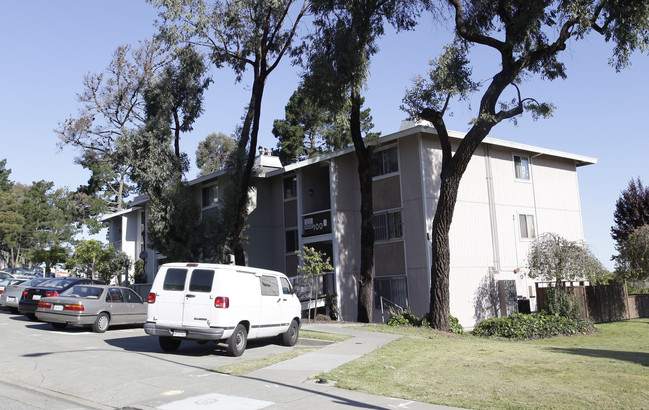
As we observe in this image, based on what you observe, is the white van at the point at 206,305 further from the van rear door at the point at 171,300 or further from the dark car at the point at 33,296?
the dark car at the point at 33,296

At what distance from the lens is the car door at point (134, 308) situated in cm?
1730

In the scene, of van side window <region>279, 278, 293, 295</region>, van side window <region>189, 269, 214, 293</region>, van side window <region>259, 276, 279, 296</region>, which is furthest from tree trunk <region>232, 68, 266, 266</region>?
van side window <region>189, 269, 214, 293</region>

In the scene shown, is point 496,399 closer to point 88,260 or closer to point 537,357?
point 537,357

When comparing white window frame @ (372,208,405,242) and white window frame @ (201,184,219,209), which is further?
white window frame @ (201,184,219,209)

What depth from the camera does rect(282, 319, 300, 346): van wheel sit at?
13.5 meters

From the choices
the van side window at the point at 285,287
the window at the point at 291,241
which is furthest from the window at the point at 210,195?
the van side window at the point at 285,287

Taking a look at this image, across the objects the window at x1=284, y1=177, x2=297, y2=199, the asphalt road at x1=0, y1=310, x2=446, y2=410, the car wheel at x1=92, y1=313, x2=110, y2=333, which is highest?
the window at x1=284, y1=177, x2=297, y2=199

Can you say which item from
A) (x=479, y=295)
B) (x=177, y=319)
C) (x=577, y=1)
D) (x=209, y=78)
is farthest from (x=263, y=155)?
(x=177, y=319)

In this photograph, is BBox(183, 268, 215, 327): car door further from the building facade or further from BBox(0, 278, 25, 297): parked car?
BBox(0, 278, 25, 297): parked car

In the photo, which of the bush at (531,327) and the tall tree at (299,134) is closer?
Result: the bush at (531,327)

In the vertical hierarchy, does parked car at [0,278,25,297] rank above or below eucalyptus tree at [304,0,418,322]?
below

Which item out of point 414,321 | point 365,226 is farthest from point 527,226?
point 414,321

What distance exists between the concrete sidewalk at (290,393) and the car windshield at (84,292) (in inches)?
320

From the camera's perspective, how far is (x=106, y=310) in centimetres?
1639
